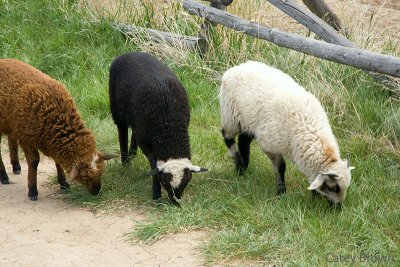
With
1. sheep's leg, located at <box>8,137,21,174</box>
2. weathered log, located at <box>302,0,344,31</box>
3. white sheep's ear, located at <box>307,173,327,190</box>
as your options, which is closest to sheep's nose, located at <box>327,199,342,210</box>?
white sheep's ear, located at <box>307,173,327,190</box>

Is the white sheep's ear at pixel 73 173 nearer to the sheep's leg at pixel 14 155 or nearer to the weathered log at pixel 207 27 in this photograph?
the sheep's leg at pixel 14 155

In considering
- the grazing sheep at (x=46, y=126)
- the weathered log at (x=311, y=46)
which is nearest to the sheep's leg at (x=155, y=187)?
the grazing sheep at (x=46, y=126)

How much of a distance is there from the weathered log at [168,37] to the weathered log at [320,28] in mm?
1539

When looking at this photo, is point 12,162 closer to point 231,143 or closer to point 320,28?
point 231,143

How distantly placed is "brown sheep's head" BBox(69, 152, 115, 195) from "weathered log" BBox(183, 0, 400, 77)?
105 inches

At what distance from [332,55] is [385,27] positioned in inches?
149

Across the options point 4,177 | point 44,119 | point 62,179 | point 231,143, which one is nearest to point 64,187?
point 62,179

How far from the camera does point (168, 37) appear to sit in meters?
9.58

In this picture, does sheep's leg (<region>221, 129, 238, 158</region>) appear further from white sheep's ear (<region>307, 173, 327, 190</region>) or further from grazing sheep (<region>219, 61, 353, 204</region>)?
white sheep's ear (<region>307, 173, 327, 190</region>)

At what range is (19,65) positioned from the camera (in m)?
6.70

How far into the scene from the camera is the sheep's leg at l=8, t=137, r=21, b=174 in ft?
22.8

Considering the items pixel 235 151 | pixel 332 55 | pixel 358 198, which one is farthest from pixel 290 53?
pixel 358 198

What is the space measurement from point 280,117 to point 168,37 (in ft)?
12.7

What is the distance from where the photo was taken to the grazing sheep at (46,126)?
634 cm
